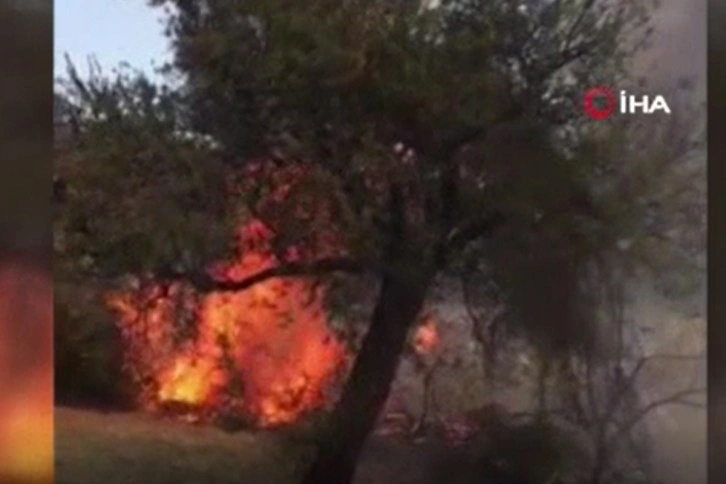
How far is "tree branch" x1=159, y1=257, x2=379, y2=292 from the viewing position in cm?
158

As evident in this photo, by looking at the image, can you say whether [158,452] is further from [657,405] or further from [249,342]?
[657,405]

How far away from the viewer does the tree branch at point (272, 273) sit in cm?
158

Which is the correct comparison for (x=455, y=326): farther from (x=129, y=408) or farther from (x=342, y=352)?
(x=129, y=408)

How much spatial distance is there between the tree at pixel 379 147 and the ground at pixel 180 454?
0.18 feet

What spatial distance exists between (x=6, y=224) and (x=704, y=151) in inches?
34.1

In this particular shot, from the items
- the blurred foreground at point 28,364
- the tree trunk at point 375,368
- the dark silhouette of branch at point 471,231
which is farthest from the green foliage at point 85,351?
the dark silhouette of branch at point 471,231

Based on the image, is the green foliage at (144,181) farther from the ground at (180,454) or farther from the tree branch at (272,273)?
the ground at (180,454)

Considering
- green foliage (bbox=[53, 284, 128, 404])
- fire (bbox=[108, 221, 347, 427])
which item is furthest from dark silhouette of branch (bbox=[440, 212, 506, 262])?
green foliage (bbox=[53, 284, 128, 404])

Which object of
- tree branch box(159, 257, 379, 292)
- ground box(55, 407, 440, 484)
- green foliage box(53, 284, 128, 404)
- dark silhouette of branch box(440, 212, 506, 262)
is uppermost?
dark silhouette of branch box(440, 212, 506, 262)

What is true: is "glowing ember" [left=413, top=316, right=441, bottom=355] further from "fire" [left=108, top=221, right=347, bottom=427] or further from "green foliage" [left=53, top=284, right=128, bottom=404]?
"green foliage" [left=53, top=284, right=128, bottom=404]

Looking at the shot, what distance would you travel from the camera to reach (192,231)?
157cm

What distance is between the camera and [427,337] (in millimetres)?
1574

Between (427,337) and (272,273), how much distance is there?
0.21 m

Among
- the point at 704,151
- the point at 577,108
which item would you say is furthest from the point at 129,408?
the point at 704,151
